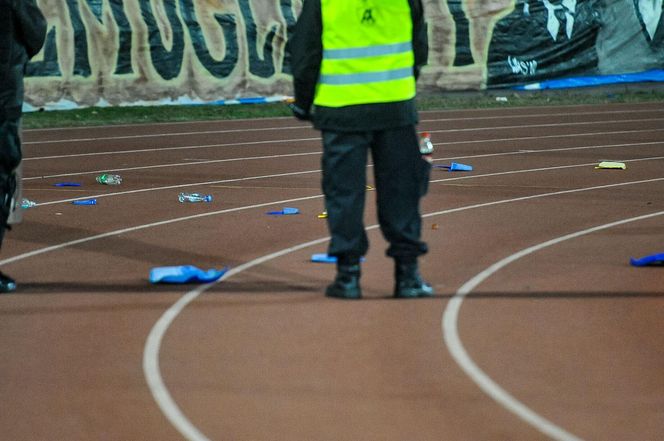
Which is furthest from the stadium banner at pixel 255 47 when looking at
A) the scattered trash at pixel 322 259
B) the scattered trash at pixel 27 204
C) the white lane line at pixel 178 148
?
the scattered trash at pixel 322 259

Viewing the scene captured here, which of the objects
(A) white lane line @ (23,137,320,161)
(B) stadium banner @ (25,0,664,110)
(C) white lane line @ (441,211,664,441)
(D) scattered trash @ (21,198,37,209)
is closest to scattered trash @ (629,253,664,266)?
(C) white lane line @ (441,211,664,441)

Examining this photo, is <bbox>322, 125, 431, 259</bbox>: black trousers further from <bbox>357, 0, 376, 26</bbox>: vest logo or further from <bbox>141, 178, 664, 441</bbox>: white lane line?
<bbox>141, 178, 664, 441</bbox>: white lane line

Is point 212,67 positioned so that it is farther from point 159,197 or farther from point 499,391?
point 499,391

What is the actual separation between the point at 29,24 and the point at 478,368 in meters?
3.69

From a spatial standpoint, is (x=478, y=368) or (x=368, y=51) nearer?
(x=478, y=368)

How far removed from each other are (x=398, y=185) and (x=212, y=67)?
19.5 metres

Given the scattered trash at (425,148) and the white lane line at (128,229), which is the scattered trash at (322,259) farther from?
the white lane line at (128,229)

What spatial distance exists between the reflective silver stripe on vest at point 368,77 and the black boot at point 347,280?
98 centimetres

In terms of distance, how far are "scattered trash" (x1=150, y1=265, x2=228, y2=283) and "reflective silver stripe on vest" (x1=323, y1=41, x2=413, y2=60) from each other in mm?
1625

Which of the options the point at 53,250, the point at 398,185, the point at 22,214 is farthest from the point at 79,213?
the point at 398,185

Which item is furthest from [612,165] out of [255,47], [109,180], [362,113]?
[255,47]

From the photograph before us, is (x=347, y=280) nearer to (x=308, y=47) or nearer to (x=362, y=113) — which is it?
(x=362, y=113)

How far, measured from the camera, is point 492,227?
36.6ft

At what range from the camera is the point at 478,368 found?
21.3 ft
